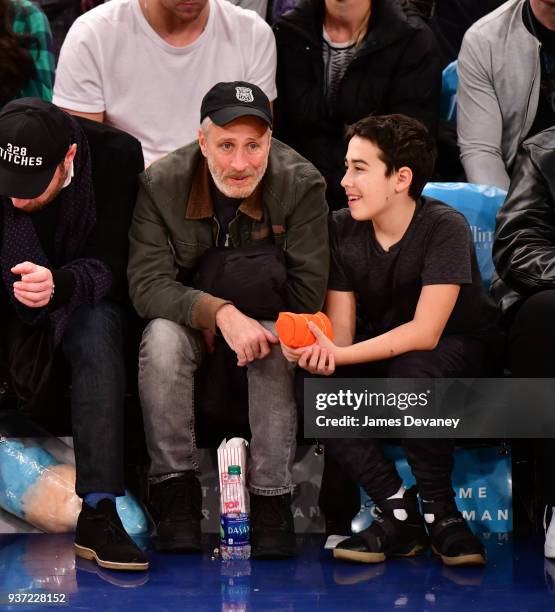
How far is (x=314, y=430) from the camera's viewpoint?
9.68ft

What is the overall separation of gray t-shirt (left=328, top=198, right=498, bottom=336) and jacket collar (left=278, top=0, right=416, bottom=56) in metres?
0.99

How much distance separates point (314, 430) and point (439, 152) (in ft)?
5.59

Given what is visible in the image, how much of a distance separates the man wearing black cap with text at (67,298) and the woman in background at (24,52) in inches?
33.3

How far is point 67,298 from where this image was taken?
121 inches

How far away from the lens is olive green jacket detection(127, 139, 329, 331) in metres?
3.20

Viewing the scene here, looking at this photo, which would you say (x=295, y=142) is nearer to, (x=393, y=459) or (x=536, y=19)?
(x=536, y=19)

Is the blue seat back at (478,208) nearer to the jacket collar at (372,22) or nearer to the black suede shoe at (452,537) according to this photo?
the jacket collar at (372,22)

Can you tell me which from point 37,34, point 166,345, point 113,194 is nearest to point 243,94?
point 113,194

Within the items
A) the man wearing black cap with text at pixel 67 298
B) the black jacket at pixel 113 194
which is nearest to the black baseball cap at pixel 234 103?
the black jacket at pixel 113 194

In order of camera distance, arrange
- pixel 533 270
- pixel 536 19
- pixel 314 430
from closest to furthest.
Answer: pixel 314 430, pixel 533 270, pixel 536 19

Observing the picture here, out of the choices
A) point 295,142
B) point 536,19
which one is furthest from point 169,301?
point 536,19

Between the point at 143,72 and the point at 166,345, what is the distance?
1.24 meters

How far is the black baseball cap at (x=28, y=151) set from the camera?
3006mm

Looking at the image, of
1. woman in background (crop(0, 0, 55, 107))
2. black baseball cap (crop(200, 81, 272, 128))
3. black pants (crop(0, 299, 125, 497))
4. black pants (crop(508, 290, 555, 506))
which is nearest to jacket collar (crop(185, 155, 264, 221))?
black baseball cap (crop(200, 81, 272, 128))
